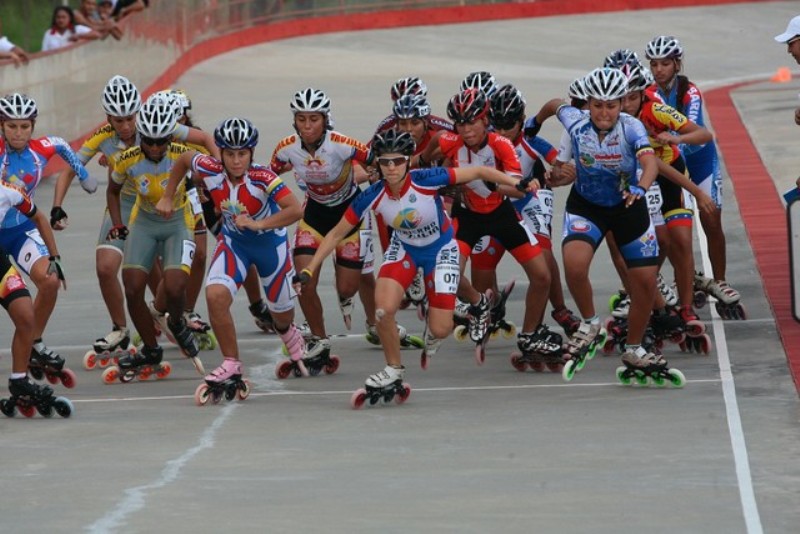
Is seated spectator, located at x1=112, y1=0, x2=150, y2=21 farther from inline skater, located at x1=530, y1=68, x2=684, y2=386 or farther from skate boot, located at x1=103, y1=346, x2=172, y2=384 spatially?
inline skater, located at x1=530, y1=68, x2=684, y2=386

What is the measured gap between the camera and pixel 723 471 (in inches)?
384

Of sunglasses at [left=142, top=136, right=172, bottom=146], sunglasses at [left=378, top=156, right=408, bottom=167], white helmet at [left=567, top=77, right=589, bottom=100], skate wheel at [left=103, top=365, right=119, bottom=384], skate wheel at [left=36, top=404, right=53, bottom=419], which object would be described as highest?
white helmet at [left=567, top=77, right=589, bottom=100]

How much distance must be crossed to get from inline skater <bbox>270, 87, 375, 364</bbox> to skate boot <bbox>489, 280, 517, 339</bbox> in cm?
108

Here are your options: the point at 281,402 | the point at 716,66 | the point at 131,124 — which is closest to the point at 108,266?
the point at 131,124

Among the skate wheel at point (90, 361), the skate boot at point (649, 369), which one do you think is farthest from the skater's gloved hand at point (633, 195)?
the skate wheel at point (90, 361)

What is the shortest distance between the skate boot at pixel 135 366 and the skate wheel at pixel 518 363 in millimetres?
2598

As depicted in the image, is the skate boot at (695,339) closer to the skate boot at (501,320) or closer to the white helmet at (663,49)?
the skate boot at (501,320)

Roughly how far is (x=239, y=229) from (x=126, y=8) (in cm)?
1902

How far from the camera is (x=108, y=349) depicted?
551 inches

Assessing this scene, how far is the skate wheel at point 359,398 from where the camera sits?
1184 cm

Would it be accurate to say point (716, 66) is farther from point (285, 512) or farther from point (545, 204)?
point (285, 512)

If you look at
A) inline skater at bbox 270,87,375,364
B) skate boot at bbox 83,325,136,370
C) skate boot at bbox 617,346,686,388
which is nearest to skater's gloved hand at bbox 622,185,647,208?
skate boot at bbox 617,346,686,388

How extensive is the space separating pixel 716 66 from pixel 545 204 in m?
26.1

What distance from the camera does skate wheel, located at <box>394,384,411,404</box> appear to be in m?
12.0
